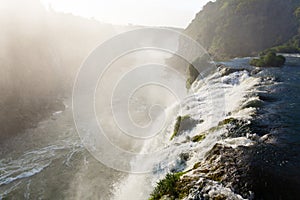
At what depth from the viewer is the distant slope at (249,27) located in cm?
5594

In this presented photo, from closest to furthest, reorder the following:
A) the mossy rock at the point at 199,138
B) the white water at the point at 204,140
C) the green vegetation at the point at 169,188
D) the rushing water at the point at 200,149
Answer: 1. the green vegetation at the point at 169,188
2. the rushing water at the point at 200,149
3. the white water at the point at 204,140
4. the mossy rock at the point at 199,138

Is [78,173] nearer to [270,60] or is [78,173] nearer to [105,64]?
[270,60]

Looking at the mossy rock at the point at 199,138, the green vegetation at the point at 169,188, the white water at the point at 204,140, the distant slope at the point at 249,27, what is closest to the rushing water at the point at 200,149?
the white water at the point at 204,140

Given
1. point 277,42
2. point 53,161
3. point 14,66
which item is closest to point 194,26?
point 277,42

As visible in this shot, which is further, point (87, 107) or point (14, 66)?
point (87, 107)

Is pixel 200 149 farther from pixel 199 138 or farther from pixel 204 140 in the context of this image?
pixel 199 138

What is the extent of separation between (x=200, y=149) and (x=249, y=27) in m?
54.7

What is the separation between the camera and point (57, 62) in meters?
47.4

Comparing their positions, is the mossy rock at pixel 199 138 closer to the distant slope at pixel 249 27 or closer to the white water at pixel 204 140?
the white water at pixel 204 140

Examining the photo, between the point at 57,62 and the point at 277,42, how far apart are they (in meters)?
47.2

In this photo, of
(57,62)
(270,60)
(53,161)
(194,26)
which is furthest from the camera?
(194,26)

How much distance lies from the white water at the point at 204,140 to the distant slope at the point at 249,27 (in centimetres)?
3364

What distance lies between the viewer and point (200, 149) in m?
12.7

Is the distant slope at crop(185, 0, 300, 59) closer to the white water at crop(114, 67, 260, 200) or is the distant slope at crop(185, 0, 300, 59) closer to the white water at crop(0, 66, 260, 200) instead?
the white water at crop(114, 67, 260, 200)
